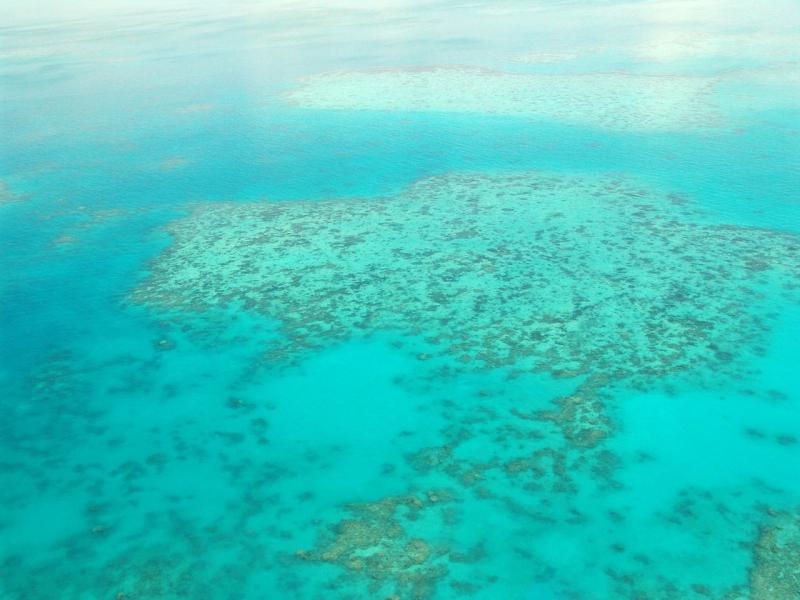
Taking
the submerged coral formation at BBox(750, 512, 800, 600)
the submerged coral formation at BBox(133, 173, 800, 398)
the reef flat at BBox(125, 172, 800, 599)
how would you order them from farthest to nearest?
the submerged coral formation at BBox(133, 173, 800, 398) < the reef flat at BBox(125, 172, 800, 599) < the submerged coral formation at BBox(750, 512, 800, 600)

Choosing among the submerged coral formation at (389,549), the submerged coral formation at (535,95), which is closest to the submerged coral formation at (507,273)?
the submerged coral formation at (389,549)

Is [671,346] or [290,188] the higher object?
[290,188]

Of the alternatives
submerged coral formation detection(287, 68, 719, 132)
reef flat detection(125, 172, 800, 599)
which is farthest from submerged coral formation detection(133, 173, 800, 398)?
submerged coral formation detection(287, 68, 719, 132)

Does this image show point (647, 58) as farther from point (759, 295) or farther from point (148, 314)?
point (148, 314)

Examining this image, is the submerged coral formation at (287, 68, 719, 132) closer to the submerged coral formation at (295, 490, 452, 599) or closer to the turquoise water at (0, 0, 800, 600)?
the turquoise water at (0, 0, 800, 600)

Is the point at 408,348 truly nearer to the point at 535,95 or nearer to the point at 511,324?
the point at 511,324

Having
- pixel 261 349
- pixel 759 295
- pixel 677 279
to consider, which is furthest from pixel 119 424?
pixel 759 295

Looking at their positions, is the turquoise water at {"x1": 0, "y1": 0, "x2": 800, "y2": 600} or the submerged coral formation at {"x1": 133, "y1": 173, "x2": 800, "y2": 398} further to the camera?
the submerged coral formation at {"x1": 133, "y1": 173, "x2": 800, "y2": 398}
